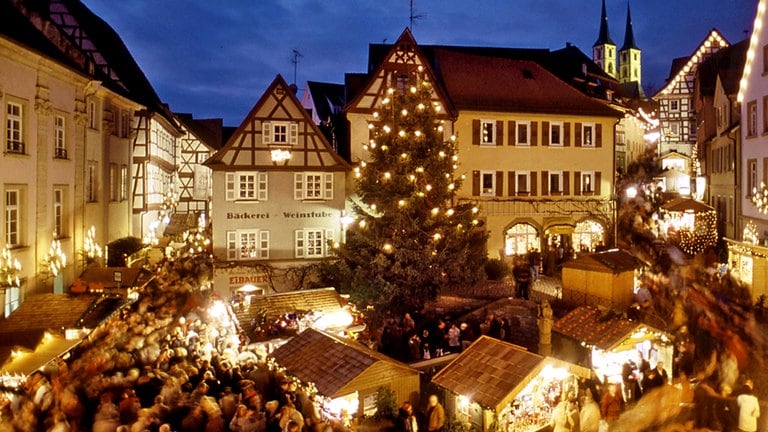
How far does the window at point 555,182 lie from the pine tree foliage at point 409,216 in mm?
10162

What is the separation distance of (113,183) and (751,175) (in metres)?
26.9

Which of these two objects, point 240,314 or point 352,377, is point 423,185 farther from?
point 352,377

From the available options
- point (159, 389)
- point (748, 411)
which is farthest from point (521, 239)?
point (159, 389)

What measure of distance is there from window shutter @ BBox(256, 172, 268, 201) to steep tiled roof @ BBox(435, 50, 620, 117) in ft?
31.3

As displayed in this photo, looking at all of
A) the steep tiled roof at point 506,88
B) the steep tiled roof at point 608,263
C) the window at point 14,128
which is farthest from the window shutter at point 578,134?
the window at point 14,128

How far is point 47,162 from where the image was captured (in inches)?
793

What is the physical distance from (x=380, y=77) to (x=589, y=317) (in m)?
16.4

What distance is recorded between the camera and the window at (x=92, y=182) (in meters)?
25.0

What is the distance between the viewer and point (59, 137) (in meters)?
21.6

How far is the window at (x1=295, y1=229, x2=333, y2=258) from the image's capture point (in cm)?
2670

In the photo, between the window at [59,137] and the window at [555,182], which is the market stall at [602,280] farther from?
the window at [59,137]

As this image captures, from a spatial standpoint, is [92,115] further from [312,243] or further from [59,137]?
[312,243]

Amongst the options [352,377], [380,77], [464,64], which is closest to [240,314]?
[352,377]

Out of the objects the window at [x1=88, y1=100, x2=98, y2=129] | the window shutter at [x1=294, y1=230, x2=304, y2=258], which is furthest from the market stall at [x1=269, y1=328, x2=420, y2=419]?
the window at [x1=88, y1=100, x2=98, y2=129]
